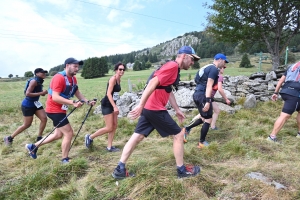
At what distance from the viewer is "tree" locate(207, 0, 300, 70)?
47.0 ft

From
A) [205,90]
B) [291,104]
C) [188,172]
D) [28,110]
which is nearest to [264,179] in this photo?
[188,172]

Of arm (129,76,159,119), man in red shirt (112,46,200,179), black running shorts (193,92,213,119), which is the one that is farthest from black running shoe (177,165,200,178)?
black running shorts (193,92,213,119)

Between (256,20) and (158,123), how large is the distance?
14825 mm

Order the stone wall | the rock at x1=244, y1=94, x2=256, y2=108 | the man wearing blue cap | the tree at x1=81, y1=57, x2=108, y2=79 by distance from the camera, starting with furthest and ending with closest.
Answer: the tree at x1=81, y1=57, x2=108, y2=79, the stone wall, the rock at x1=244, y1=94, x2=256, y2=108, the man wearing blue cap

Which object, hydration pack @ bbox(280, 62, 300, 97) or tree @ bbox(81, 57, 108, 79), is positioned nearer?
hydration pack @ bbox(280, 62, 300, 97)

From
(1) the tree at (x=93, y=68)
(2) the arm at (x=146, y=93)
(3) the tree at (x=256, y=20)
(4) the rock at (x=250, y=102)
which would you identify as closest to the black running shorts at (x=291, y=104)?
(4) the rock at (x=250, y=102)

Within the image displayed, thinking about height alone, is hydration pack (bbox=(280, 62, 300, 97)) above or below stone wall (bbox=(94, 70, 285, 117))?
above

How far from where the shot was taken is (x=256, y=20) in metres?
15.2

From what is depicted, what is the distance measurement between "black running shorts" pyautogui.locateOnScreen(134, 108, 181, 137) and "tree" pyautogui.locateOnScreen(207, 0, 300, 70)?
44.4 feet

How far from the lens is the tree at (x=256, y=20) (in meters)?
14.3

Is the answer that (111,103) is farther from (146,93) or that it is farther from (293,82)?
(293,82)

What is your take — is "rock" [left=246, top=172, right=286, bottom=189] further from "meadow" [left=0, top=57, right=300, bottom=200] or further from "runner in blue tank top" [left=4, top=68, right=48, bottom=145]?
"runner in blue tank top" [left=4, top=68, right=48, bottom=145]

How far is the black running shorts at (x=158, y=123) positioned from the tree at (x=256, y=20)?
1352 cm

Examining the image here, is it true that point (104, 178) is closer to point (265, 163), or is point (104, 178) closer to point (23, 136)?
point (265, 163)
